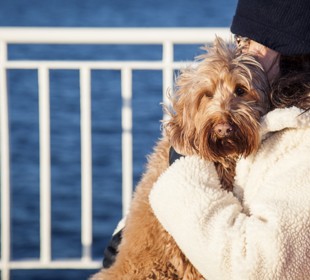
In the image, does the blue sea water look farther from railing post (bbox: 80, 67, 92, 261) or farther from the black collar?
railing post (bbox: 80, 67, 92, 261)

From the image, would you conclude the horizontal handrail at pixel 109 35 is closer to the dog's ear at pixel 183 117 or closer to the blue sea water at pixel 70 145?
the blue sea water at pixel 70 145

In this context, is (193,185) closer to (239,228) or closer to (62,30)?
(239,228)

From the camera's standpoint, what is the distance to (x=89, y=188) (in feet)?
13.0

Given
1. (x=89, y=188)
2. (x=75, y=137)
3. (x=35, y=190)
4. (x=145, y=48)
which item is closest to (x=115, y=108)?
(x=75, y=137)

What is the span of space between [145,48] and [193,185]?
21884 mm


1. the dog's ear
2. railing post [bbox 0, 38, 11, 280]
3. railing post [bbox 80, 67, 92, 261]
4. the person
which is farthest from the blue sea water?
Answer: railing post [bbox 0, 38, 11, 280]

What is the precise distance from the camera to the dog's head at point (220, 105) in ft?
6.96

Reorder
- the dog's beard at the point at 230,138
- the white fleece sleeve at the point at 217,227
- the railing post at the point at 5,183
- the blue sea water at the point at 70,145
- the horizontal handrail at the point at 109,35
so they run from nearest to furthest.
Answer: the white fleece sleeve at the point at 217,227, the dog's beard at the point at 230,138, the horizontal handrail at the point at 109,35, the railing post at the point at 5,183, the blue sea water at the point at 70,145

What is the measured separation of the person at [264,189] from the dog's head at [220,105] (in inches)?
1.4

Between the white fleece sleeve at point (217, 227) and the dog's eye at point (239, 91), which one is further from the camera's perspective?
the dog's eye at point (239, 91)

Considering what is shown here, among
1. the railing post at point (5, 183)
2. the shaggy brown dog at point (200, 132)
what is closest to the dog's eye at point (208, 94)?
the shaggy brown dog at point (200, 132)

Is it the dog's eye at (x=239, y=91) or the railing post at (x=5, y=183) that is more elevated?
the dog's eye at (x=239, y=91)

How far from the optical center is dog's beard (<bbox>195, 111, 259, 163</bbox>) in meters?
2.10

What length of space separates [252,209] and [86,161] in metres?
1.98
